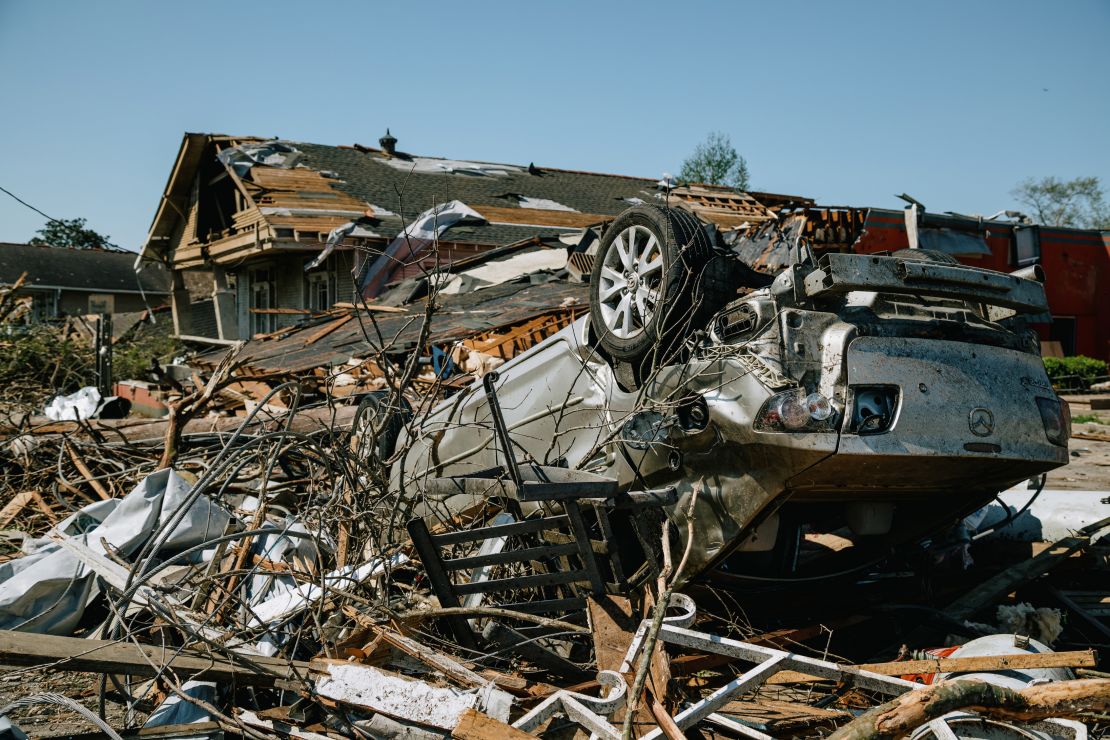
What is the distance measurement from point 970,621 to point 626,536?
2113 mm

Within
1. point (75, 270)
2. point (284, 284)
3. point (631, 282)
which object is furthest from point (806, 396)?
point (75, 270)

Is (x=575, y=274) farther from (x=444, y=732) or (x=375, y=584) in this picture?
(x=444, y=732)

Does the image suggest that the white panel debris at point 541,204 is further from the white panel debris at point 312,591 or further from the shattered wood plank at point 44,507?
the white panel debris at point 312,591

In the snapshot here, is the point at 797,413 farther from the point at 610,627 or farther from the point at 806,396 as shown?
the point at 610,627

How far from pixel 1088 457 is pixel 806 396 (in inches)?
335

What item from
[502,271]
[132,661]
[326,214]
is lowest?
[132,661]

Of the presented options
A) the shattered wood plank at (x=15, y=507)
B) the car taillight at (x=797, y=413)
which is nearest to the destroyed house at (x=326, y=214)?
the shattered wood plank at (x=15, y=507)

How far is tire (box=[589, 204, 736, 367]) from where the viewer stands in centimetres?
413

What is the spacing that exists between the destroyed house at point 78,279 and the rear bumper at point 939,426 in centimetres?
4560

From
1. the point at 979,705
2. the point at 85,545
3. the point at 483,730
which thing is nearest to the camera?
the point at 979,705

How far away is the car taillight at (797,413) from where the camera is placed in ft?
11.4

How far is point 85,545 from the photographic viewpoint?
5117mm

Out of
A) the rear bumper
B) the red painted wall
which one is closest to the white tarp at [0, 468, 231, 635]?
the rear bumper

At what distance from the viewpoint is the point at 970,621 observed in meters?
4.64
